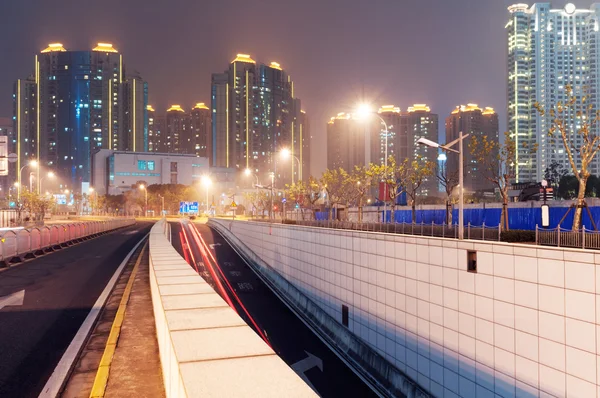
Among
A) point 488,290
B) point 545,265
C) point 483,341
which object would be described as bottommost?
point 483,341

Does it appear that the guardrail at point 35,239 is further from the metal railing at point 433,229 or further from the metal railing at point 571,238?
the metal railing at point 571,238

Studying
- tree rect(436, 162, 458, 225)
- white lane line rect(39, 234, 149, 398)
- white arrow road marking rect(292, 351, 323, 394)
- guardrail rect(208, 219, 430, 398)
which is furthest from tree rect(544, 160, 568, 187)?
white lane line rect(39, 234, 149, 398)

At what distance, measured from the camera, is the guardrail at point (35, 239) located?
23.5 meters

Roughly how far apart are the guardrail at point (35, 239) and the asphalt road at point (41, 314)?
97 cm

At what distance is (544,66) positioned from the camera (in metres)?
170

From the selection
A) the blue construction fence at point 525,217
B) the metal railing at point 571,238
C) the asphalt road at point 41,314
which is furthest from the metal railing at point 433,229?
the asphalt road at point 41,314

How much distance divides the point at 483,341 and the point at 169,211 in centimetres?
16244

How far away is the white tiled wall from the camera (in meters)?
8.21

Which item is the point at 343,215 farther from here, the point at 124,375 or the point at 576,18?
the point at 576,18

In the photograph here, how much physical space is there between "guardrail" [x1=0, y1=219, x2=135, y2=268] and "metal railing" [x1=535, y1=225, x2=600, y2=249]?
2517 centimetres

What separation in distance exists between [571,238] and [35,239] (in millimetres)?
29462

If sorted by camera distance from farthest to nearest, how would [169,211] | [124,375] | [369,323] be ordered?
[169,211], [369,323], [124,375]

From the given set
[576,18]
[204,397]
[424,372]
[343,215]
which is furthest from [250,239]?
[576,18]

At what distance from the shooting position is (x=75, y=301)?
574 inches
